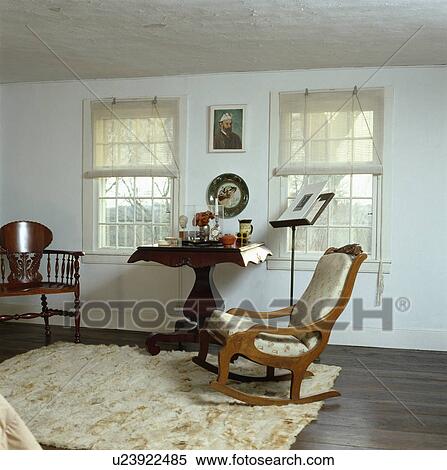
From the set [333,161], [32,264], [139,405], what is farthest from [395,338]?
[32,264]

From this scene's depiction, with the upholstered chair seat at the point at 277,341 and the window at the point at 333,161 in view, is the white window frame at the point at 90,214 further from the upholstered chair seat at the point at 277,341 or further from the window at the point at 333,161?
the upholstered chair seat at the point at 277,341

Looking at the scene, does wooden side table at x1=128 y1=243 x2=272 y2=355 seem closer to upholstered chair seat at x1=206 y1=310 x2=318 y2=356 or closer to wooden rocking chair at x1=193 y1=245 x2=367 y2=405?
wooden rocking chair at x1=193 y1=245 x2=367 y2=405

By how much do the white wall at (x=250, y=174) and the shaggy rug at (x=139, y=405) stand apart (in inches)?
45.0

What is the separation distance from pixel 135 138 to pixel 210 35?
62.8 inches

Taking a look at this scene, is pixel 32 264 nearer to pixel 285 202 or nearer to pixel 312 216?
pixel 285 202

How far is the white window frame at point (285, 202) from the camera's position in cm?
507

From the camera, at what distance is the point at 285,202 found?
17.5ft

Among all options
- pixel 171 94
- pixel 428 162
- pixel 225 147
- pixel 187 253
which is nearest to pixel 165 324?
pixel 187 253

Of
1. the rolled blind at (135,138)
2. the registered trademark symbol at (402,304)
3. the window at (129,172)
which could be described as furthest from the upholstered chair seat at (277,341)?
the rolled blind at (135,138)

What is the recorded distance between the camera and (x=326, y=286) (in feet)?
11.9

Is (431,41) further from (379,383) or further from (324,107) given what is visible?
(379,383)

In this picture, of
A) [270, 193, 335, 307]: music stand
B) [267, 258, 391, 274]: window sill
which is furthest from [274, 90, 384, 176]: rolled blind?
[267, 258, 391, 274]: window sill

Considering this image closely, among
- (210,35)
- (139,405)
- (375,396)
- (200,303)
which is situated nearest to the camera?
(139,405)
